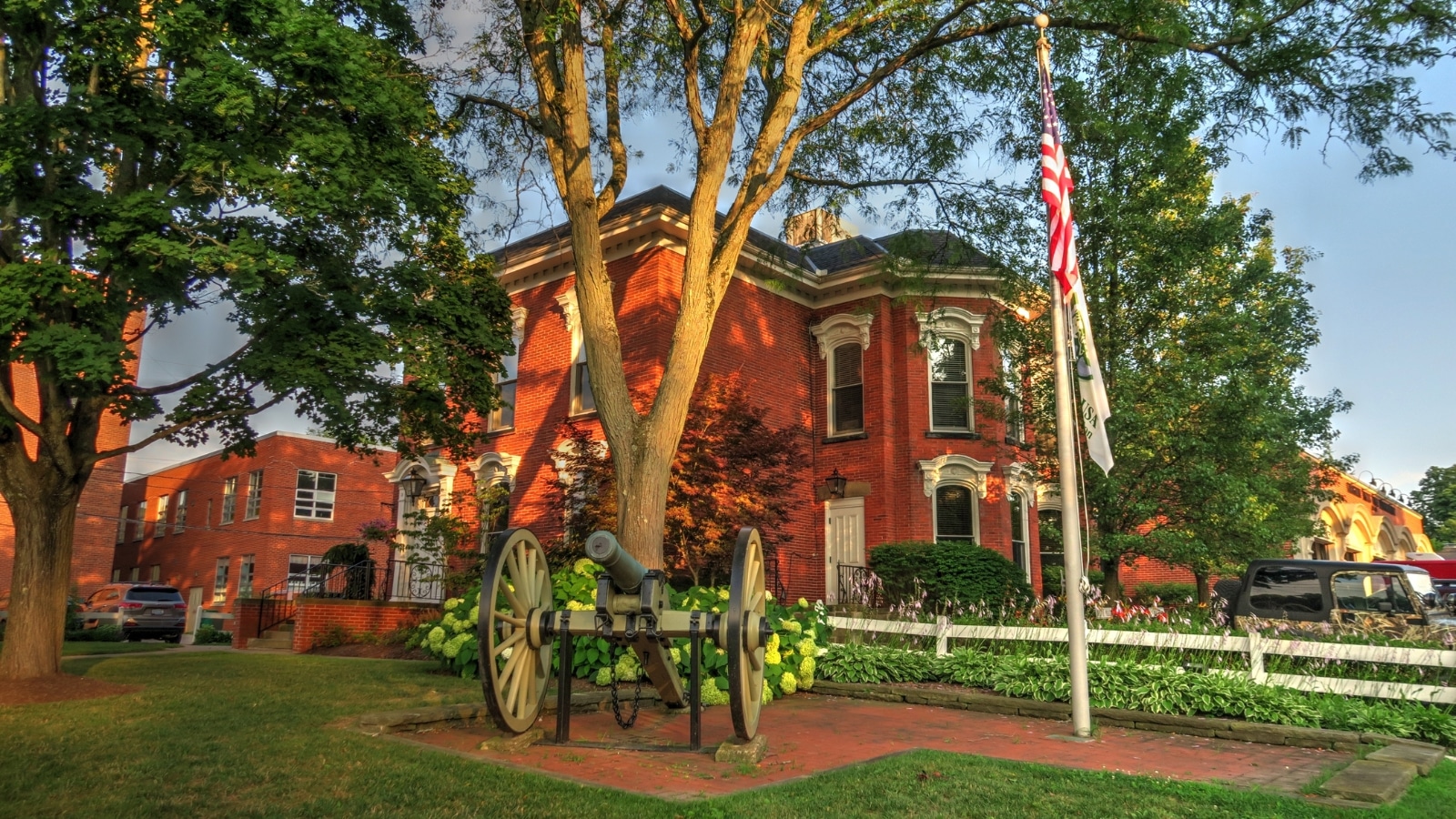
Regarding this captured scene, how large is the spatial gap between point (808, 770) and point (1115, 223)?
10.5 m

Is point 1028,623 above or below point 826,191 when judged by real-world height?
below

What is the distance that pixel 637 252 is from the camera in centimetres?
1778

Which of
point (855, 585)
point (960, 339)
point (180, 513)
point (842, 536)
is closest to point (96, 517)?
point (180, 513)

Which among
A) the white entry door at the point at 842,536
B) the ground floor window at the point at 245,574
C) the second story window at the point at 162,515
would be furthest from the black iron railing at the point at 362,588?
the second story window at the point at 162,515

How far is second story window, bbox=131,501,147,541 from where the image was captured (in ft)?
136

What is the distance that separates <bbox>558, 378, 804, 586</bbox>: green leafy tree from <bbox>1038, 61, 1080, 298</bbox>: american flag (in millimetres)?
6786

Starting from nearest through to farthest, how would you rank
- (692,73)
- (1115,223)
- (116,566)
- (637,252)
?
(692,73), (1115,223), (637,252), (116,566)

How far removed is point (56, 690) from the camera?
30.0 ft

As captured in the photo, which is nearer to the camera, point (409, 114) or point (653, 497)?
point (409, 114)

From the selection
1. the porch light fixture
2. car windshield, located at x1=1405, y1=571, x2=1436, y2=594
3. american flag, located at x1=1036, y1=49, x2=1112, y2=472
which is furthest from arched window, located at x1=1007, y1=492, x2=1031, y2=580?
american flag, located at x1=1036, y1=49, x2=1112, y2=472

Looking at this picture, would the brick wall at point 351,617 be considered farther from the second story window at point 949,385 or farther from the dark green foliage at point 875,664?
the second story window at point 949,385

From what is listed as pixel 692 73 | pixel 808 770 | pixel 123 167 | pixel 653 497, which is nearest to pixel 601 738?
pixel 808 770

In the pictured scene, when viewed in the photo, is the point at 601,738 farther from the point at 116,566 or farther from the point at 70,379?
the point at 116,566

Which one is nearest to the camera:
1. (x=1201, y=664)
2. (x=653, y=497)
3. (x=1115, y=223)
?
(x=1201, y=664)
